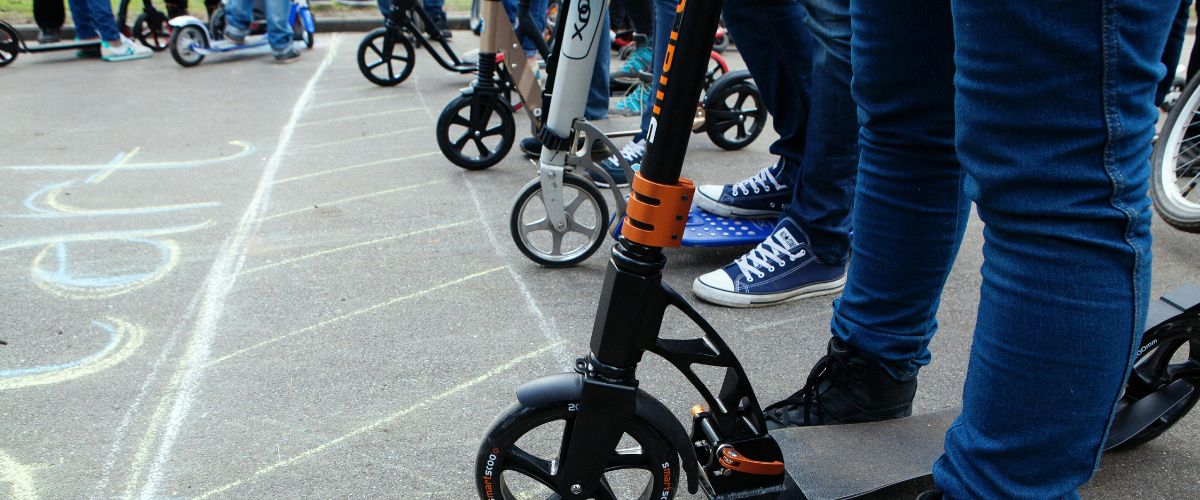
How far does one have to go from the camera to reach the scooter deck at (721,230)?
255 centimetres

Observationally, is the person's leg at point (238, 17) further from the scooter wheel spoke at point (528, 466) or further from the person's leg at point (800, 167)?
the scooter wheel spoke at point (528, 466)

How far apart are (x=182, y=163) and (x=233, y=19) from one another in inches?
140

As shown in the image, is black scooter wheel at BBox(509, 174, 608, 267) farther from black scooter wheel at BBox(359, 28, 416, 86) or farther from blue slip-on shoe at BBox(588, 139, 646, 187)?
black scooter wheel at BBox(359, 28, 416, 86)

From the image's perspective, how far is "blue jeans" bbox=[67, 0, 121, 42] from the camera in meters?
6.46

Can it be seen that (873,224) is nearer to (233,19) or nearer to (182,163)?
(182,163)

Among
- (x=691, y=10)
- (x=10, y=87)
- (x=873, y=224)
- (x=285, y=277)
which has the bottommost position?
(x=10, y=87)

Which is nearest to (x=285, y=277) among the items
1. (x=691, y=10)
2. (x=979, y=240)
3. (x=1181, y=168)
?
(x=691, y=10)

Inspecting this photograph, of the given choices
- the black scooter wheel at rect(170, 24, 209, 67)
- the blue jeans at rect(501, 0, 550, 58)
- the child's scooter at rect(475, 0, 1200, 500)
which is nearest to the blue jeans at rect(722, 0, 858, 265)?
the child's scooter at rect(475, 0, 1200, 500)

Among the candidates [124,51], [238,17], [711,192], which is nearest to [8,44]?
[124,51]

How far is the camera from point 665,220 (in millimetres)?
1119

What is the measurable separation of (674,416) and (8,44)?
21.6 feet

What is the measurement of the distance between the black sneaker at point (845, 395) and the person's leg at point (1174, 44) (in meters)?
0.61

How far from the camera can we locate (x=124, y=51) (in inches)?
259

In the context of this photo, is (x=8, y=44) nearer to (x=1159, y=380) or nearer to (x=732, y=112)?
(x=732, y=112)
